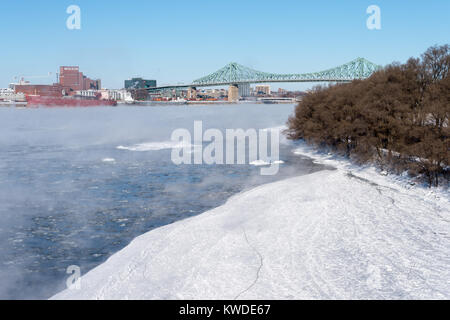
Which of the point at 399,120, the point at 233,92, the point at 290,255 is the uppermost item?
the point at 233,92

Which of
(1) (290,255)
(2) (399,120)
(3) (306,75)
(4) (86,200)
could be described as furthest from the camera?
(3) (306,75)

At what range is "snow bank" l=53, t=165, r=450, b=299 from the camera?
6219 mm

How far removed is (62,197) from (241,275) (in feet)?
24.3

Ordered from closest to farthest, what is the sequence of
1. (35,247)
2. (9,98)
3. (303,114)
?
(35,247), (303,114), (9,98)

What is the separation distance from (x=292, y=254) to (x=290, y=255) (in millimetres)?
60

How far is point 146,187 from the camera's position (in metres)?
13.8

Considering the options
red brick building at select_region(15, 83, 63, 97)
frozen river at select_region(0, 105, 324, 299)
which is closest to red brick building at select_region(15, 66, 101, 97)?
red brick building at select_region(15, 83, 63, 97)

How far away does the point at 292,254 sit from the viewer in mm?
7547

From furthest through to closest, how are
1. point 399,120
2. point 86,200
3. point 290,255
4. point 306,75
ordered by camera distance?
point 306,75
point 399,120
point 86,200
point 290,255

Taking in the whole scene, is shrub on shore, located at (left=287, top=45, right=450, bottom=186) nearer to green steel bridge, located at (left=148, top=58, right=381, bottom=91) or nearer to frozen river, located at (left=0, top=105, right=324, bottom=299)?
frozen river, located at (left=0, top=105, right=324, bottom=299)

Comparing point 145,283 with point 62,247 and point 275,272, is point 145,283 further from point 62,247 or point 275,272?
point 62,247

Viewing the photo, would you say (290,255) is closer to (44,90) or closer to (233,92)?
(233,92)

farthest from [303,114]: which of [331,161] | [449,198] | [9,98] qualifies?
[9,98]

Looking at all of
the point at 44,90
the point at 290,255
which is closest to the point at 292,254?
the point at 290,255
